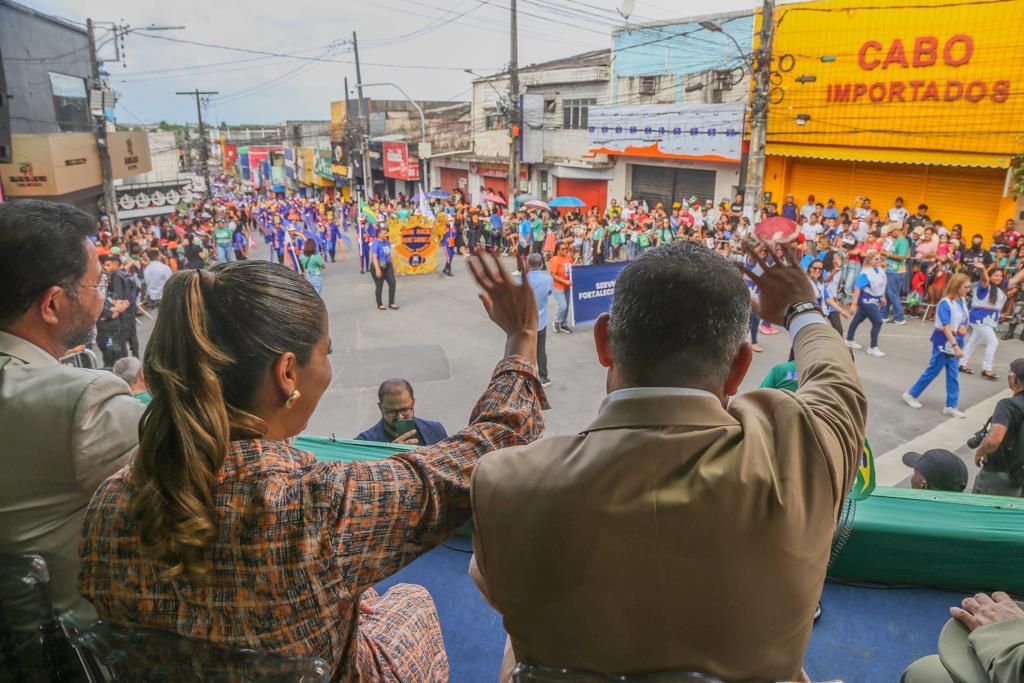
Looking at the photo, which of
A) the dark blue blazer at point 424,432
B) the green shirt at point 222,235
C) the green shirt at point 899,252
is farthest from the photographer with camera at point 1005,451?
the green shirt at point 222,235

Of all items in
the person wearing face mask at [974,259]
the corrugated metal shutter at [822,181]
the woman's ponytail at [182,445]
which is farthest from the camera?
the corrugated metal shutter at [822,181]

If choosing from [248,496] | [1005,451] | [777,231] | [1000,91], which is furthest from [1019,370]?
[1000,91]

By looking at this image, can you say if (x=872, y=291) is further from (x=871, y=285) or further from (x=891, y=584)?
(x=891, y=584)

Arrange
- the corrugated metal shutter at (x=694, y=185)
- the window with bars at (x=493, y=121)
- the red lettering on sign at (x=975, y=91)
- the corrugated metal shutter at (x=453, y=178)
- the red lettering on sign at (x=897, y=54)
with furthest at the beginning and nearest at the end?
the corrugated metal shutter at (x=453, y=178) → the window with bars at (x=493, y=121) → the corrugated metal shutter at (x=694, y=185) → the red lettering on sign at (x=897, y=54) → the red lettering on sign at (x=975, y=91)

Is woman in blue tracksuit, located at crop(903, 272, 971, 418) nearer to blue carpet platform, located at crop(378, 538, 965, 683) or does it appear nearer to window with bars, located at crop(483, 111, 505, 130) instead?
blue carpet platform, located at crop(378, 538, 965, 683)

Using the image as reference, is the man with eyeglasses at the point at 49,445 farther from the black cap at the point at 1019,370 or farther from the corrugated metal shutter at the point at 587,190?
the corrugated metal shutter at the point at 587,190

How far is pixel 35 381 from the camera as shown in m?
1.34

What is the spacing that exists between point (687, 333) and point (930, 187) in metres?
16.1

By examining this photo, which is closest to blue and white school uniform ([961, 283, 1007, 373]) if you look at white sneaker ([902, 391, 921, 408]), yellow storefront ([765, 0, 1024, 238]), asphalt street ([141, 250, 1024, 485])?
asphalt street ([141, 250, 1024, 485])

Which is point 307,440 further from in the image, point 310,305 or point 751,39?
point 751,39

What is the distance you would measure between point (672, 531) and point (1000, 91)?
15558mm

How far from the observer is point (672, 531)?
3.23 feet

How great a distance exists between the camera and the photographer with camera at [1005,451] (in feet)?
12.1

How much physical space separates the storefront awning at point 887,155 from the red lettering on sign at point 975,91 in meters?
1.03
